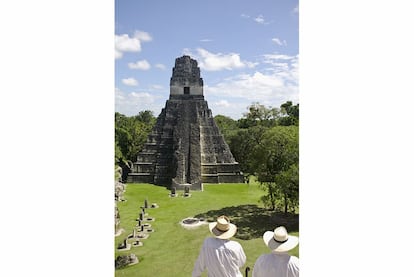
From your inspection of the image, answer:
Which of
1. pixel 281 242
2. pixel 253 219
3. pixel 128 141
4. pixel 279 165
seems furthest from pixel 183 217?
pixel 128 141

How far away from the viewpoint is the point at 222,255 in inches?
123

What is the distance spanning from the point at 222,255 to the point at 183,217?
20.2 feet

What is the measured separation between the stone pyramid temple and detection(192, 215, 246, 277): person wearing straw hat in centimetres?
1088

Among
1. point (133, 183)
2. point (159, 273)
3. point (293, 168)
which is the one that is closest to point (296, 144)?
point (293, 168)

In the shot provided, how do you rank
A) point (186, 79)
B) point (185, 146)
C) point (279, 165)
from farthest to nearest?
point (186, 79) < point (185, 146) < point (279, 165)

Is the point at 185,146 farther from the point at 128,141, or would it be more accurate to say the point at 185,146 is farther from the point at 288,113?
the point at 288,113

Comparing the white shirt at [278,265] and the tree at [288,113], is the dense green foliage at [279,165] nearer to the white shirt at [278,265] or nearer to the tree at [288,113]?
the white shirt at [278,265]

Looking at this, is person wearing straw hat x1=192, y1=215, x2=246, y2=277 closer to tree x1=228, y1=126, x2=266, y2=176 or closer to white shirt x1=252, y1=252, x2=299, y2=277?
white shirt x1=252, y1=252, x2=299, y2=277

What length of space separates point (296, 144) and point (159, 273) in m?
4.90

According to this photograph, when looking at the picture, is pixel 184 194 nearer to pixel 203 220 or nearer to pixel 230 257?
pixel 203 220

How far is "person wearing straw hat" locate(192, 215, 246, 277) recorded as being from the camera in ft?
10.2

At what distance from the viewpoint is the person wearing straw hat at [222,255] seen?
311 cm

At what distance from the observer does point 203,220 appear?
8719 millimetres

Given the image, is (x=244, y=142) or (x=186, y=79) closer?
(x=186, y=79)
